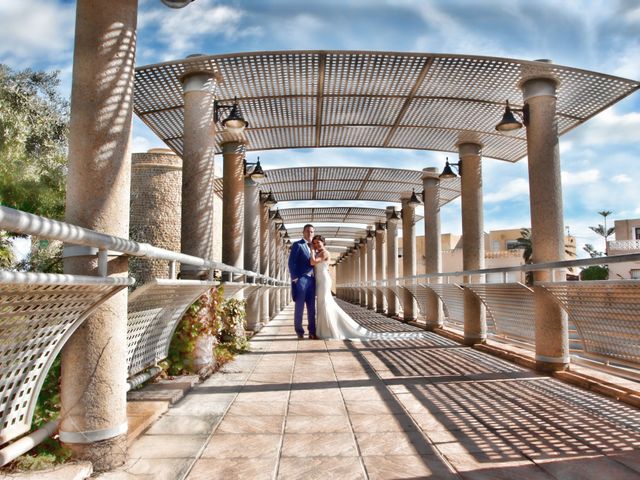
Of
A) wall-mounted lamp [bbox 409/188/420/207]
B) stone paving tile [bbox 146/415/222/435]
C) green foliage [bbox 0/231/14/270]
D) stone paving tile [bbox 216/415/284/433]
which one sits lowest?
stone paving tile [bbox 216/415/284/433]

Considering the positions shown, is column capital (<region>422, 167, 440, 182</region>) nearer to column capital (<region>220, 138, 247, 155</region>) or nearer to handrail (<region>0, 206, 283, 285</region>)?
column capital (<region>220, 138, 247, 155</region>)

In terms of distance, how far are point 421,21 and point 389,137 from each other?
11.0 ft

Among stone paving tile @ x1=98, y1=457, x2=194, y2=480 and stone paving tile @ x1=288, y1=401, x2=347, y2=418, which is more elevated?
stone paving tile @ x1=288, y1=401, x2=347, y2=418

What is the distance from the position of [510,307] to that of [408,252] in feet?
27.0

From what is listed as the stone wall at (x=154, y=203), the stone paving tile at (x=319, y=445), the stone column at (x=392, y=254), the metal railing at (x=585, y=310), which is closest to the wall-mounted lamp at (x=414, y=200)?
the stone column at (x=392, y=254)

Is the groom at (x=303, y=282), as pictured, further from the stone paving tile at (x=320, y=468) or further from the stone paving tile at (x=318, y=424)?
the stone paving tile at (x=320, y=468)

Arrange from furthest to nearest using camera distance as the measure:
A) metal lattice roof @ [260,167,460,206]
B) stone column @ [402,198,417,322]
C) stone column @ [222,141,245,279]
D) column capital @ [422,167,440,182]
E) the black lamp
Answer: stone column @ [402,198,417,322]
the black lamp
metal lattice roof @ [260,167,460,206]
column capital @ [422,167,440,182]
stone column @ [222,141,245,279]

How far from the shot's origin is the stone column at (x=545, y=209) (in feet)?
20.0

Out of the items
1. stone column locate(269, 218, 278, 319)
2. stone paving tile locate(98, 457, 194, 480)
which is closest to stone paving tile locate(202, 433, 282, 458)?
stone paving tile locate(98, 457, 194, 480)

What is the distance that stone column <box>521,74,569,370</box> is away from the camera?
609 centimetres

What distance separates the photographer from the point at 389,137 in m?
10.2

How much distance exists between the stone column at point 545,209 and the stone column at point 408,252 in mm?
8039

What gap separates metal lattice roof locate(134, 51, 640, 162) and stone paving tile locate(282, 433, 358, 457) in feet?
16.2

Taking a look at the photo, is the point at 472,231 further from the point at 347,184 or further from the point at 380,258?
the point at 380,258
